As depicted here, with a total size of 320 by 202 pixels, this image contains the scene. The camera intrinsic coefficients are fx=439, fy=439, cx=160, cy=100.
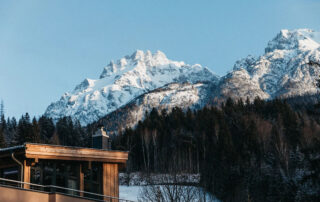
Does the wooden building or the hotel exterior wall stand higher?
the wooden building

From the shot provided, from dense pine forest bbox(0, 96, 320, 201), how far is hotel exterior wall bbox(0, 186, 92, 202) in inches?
943

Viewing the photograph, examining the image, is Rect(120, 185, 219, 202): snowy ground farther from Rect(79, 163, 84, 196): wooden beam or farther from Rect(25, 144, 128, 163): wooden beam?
Rect(79, 163, 84, 196): wooden beam

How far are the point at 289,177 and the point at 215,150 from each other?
49.9ft

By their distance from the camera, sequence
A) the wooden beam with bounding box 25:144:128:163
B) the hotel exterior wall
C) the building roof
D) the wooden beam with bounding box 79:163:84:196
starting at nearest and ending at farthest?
the hotel exterior wall, the building roof, the wooden beam with bounding box 25:144:128:163, the wooden beam with bounding box 79:163:84:196

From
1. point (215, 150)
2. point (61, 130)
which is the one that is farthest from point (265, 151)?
point (61, 130)

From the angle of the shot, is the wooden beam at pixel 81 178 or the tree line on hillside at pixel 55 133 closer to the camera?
the wooden beam at pixel 81 178

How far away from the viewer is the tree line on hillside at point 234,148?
51.0 m

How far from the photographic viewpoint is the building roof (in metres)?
19.3

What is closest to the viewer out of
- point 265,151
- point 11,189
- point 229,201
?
point 11,189

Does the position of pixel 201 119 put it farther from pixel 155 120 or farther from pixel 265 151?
pixel 265 151

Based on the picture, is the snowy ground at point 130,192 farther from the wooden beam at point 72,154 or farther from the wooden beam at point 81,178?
the wooden beam at point 81,178

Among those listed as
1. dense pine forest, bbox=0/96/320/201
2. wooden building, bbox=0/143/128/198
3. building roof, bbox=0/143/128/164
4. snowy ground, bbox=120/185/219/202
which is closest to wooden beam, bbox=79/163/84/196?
wooden building, bbox=0/143/128/198

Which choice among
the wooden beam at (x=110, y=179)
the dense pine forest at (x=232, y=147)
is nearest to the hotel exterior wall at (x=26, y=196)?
the wooden beam at (x=110, y=179)

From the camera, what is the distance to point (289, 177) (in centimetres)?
5034
